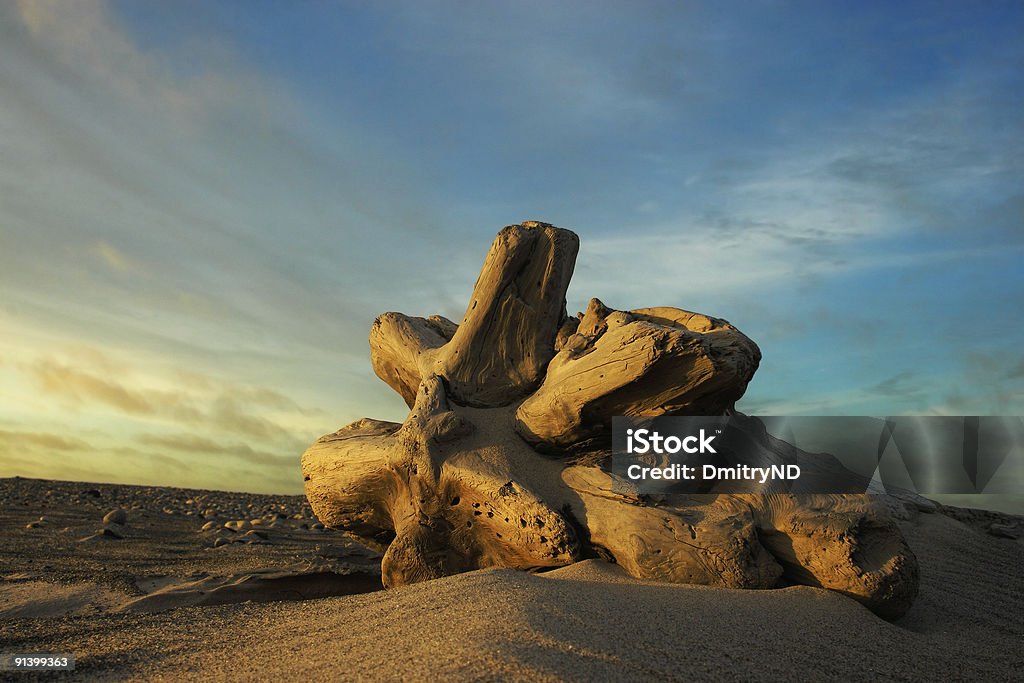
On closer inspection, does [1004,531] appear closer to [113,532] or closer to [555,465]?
[555,465]

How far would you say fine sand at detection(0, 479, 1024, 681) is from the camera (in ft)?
10.1

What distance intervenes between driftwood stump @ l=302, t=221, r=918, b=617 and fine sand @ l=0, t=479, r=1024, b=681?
270mm

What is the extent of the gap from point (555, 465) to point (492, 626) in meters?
2.50

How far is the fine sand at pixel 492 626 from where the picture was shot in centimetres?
309

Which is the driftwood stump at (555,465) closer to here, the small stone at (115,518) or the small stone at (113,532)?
the small stone at (113,532)

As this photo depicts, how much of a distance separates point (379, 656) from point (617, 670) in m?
1.04

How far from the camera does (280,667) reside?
10.8 feet

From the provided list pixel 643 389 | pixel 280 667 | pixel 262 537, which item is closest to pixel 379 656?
pixel 280 667

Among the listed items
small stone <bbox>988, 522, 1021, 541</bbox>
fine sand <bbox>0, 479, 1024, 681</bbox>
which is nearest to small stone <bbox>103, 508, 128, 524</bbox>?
fine sand <bbox>0, 479, 1024, 681</bbox>

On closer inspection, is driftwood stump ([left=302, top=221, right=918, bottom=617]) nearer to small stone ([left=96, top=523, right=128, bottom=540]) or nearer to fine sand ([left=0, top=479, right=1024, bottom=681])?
fine sand ([left=0, top=479, right=1024, bottom=681])

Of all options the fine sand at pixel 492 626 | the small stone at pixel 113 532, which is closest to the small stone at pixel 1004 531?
the fine sand at pixel 492 626

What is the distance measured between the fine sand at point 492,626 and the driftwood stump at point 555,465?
0.89 feet

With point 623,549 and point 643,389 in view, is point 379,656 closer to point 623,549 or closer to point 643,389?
point 623,549

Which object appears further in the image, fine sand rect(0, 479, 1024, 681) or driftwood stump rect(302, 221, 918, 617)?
driftwood stump rect(302, 221, 918, 617)
